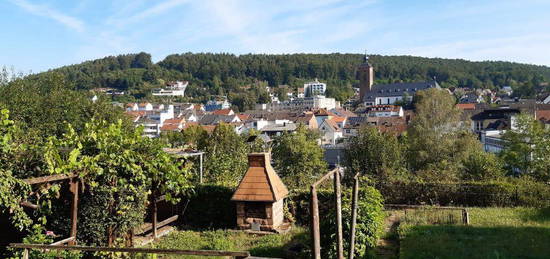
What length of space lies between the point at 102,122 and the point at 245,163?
41.6 feet

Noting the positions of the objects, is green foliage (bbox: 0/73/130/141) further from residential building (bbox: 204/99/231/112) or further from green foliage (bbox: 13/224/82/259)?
residential building (bbox: 204/99/231/112)

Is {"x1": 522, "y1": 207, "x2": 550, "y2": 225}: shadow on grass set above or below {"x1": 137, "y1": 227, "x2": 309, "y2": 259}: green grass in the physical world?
above

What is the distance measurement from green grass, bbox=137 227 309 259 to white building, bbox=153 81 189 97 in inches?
5336

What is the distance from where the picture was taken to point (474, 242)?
358 inches

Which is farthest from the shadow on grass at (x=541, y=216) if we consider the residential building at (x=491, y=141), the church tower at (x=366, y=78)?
the church tower at (x=366, y=78)

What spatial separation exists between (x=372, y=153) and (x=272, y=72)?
147 metres

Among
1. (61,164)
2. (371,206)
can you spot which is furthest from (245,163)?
(61,164)

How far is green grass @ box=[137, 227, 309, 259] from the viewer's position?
9.10 metres

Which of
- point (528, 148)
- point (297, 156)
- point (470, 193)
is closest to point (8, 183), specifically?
point (470, 193)

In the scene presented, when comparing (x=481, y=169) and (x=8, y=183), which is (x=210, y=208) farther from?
(x=481, y=169)

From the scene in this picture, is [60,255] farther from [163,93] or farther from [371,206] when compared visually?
[163,93]

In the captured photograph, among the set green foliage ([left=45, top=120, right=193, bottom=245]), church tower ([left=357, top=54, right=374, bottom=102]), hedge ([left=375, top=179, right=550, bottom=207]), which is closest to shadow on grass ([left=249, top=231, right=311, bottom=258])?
green foliage ([left=45, top=120, right=193, bottom=245])

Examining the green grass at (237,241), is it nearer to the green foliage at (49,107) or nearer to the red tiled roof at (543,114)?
the green foliage at (49,107)

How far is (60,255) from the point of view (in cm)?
656
